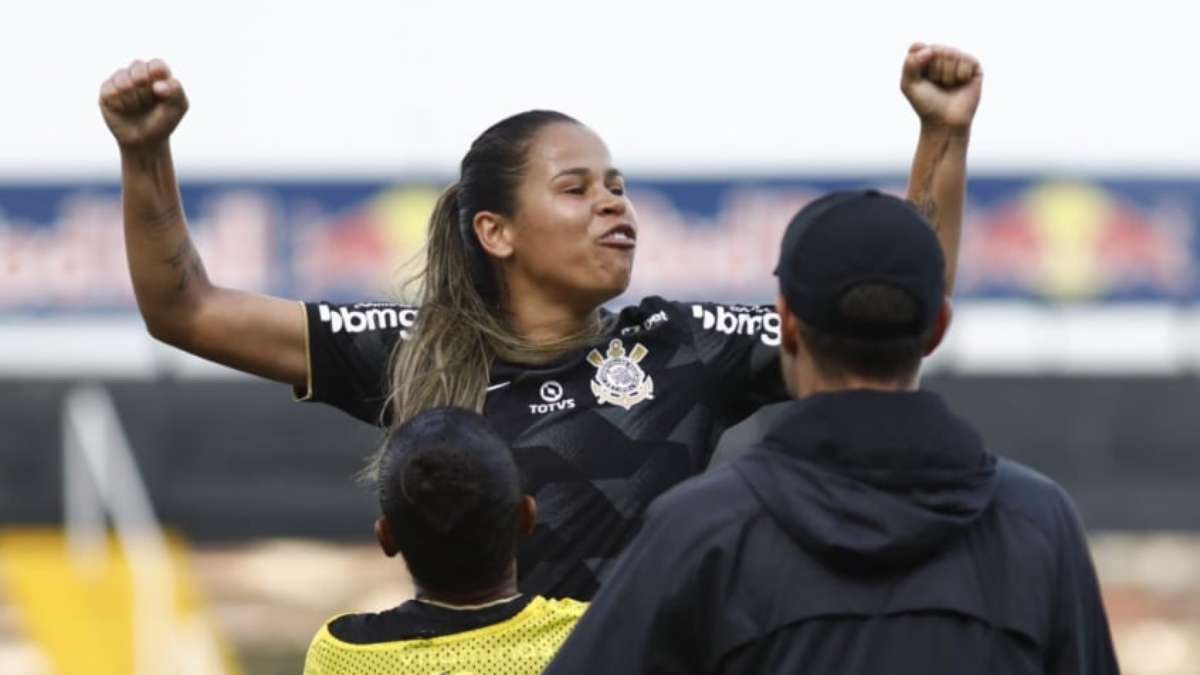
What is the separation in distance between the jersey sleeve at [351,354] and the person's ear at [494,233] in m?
0.17

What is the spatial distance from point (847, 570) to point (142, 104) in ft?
5.16

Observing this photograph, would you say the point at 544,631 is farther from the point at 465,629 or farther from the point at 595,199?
the point at 595,199

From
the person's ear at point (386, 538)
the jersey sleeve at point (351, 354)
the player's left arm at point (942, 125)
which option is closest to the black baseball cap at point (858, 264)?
the person's ear at point (386, 538)

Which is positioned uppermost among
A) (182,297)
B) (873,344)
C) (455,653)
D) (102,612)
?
(873,344)

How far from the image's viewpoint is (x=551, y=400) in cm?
380

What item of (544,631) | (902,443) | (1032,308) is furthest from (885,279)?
(1032,308)

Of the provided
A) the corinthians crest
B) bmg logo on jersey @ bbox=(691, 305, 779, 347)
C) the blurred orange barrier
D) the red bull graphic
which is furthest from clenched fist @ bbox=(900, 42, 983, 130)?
the red bull graphic

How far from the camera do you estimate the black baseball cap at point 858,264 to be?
105 inches

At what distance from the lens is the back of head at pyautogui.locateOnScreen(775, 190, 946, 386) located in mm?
2672

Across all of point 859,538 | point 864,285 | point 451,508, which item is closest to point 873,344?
point 864,285

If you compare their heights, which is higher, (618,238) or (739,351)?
(618,238)

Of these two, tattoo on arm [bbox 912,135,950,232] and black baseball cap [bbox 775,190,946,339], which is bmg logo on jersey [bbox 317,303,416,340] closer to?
tattoo on arm [bbox 912,135,950,232]

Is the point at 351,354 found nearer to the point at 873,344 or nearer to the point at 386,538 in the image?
the point at 386,538

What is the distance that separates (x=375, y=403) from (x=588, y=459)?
402 millimetres
